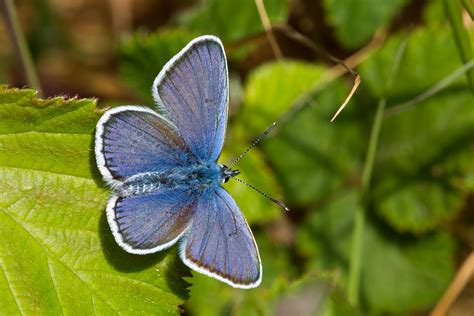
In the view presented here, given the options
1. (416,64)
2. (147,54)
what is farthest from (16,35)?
(416,64)

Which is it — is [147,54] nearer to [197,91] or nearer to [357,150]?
[197,91]

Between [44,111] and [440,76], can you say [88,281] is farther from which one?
[440,76]

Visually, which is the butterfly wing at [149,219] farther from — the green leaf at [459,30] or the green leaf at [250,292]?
the green leaf at [459,30]

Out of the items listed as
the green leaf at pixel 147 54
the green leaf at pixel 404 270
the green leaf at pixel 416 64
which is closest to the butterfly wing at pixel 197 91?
the green leaf at pixel 147 54

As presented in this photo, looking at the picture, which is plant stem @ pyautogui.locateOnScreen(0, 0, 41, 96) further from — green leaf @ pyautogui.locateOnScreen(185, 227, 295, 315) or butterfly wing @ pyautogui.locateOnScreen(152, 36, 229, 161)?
green leaf @ pyautogui.locateOnScreen(185, 227, 295, 315)

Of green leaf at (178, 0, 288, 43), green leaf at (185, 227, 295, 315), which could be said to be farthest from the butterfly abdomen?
green leaf at (178, 0, 288, 43)

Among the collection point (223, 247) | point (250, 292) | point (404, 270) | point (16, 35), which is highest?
point (16, 35)
